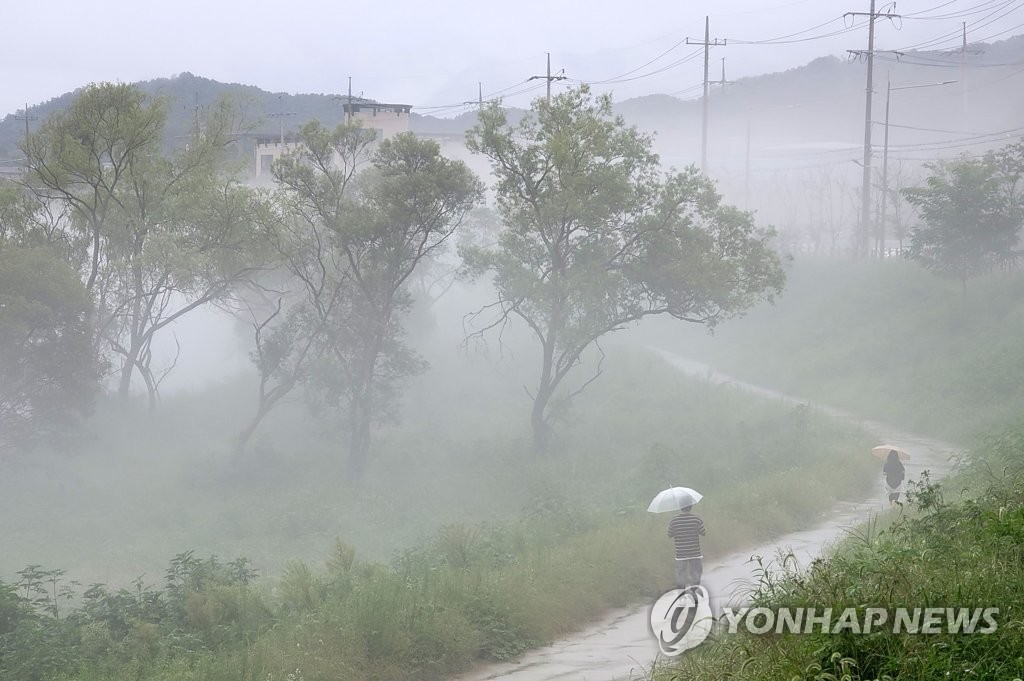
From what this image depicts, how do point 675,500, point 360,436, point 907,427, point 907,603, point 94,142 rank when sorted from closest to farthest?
1. point 907,603
2. point 675,500
3. point 94,142
4. point 907,427
5. point 360,436

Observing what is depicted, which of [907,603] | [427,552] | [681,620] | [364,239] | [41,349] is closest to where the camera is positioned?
[907,603]

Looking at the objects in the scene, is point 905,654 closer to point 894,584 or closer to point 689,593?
point 894,584

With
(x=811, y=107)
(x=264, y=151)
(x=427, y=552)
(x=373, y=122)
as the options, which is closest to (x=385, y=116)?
(x=373, y=122)

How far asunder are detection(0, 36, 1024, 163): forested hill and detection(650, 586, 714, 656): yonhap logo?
68.2 metres

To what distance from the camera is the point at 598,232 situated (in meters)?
34.5

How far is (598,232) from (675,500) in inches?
861

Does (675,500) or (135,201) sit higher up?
(135,201)

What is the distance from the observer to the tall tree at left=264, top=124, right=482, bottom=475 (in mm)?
33469

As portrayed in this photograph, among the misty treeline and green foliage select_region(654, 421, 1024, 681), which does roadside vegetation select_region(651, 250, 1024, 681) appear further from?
the misty treeline

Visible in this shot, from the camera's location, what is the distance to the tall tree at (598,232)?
32438mm

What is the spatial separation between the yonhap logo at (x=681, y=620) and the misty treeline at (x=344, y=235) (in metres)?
21.9

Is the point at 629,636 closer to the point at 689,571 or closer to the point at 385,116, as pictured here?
the point at 689,571

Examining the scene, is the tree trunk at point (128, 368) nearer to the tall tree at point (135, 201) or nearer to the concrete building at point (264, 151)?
the tall tree at point (135, 201)

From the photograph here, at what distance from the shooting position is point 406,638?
11.5 meters
